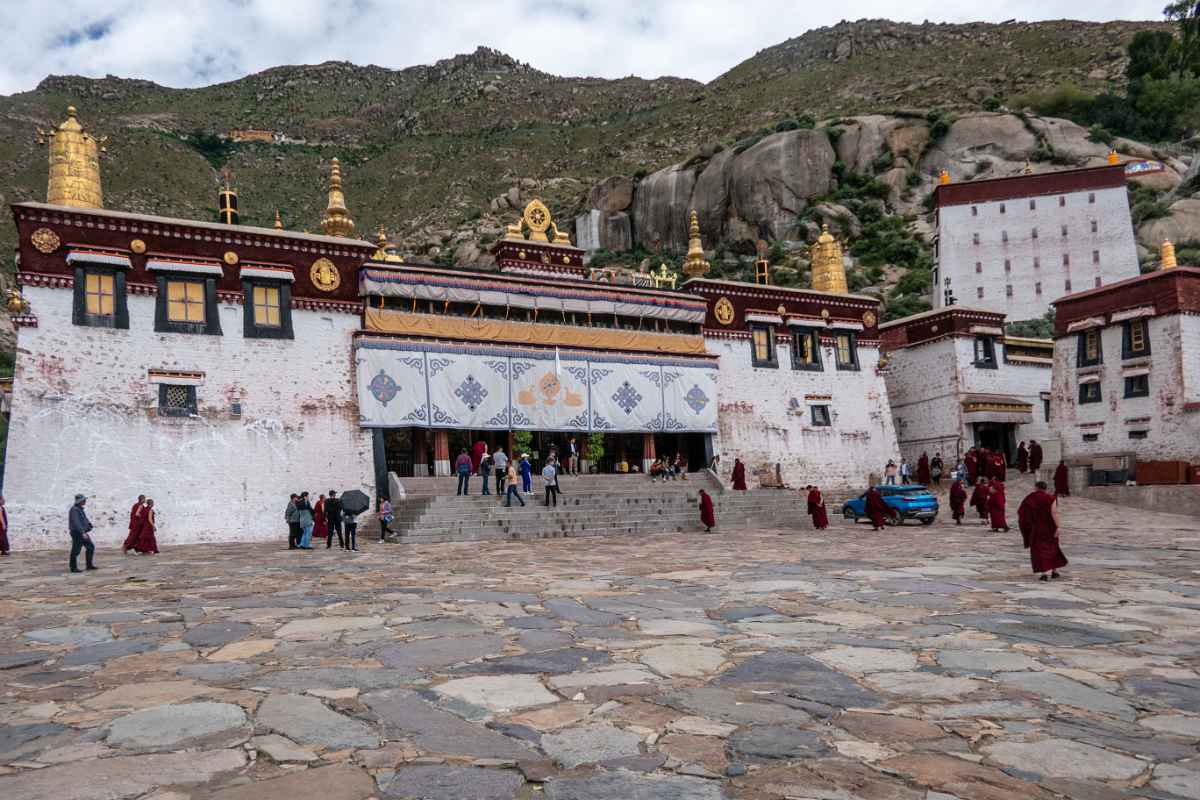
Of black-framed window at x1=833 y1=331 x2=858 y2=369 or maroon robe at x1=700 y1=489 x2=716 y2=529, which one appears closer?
maroon robe at x1=700 y1=489 x2=716 y2=529

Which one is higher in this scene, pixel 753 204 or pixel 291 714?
pixel 753 204

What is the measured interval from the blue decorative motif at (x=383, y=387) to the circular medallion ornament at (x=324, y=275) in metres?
2.98

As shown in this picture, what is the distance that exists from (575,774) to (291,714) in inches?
73.8

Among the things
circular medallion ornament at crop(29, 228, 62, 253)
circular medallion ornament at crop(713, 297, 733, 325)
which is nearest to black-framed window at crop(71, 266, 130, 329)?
circular medallion ornament at crop(29, 228, 62, 253)

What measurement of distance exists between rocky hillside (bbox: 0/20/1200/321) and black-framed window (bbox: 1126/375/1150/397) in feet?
104

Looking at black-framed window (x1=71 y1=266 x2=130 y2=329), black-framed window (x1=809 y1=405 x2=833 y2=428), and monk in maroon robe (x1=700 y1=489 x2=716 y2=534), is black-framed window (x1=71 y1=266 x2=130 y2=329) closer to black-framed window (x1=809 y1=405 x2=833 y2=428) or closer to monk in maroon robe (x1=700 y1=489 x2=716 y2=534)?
monk in maroon robe (x1=700 y1=489 x2=716 y2=534)

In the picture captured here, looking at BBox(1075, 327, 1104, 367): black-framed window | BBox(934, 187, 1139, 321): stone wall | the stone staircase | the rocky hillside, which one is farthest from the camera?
the rocky hillside

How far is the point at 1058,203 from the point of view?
5241 centimetres

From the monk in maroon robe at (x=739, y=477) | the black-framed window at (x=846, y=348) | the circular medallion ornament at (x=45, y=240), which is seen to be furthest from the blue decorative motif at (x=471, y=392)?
the black-framed window at (x=846, y=348)

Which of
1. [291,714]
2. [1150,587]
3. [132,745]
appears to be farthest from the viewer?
[1150,587]

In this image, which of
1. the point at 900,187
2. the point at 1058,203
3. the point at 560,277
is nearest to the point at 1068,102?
the point at 900,187

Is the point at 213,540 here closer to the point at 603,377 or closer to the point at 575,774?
the point at 603,377

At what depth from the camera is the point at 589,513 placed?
20625 mm

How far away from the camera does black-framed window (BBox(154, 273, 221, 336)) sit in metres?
21.1
